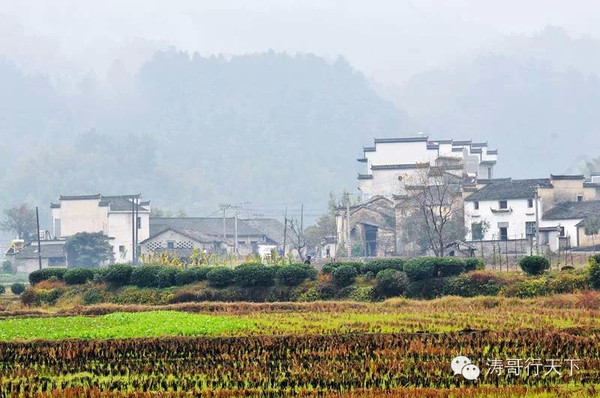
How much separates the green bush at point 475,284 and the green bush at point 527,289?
52cm

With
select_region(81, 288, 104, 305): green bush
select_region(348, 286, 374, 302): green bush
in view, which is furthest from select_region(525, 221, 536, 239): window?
select_region(81, 288, 104, 305): green bush

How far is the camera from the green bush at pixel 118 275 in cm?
5056

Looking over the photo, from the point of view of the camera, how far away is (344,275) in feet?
153

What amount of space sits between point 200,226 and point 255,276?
52.3 m

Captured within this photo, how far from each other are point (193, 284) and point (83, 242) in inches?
1791

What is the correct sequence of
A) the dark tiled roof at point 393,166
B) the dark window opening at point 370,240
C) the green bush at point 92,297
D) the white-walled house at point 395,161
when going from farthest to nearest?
1. the white-walled house at point 395,161
2. the dark tiled roof at point 393,166
3. the dark window opening at point 370,240
4. the green bush at point 92,297

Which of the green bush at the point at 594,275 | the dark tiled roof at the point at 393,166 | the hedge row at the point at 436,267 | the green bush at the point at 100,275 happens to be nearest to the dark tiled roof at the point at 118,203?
the dark tiled roof at the point at 393,166

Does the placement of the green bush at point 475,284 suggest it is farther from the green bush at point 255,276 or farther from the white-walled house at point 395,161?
the white-walled house at point 395,161

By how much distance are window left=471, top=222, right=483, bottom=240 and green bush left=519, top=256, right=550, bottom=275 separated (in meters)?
32.5

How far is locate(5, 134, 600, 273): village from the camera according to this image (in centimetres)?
7194

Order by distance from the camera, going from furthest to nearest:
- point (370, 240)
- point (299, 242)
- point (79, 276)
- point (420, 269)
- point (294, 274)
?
point (370, 240) → point (299, 242) → point (79, 276) → point (294, 274) → point (420, 269)

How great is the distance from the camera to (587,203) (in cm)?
7438

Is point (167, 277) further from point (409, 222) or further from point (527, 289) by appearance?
point (409, 222)

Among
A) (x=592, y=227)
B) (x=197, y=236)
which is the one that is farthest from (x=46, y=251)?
(x=592, y=227)
